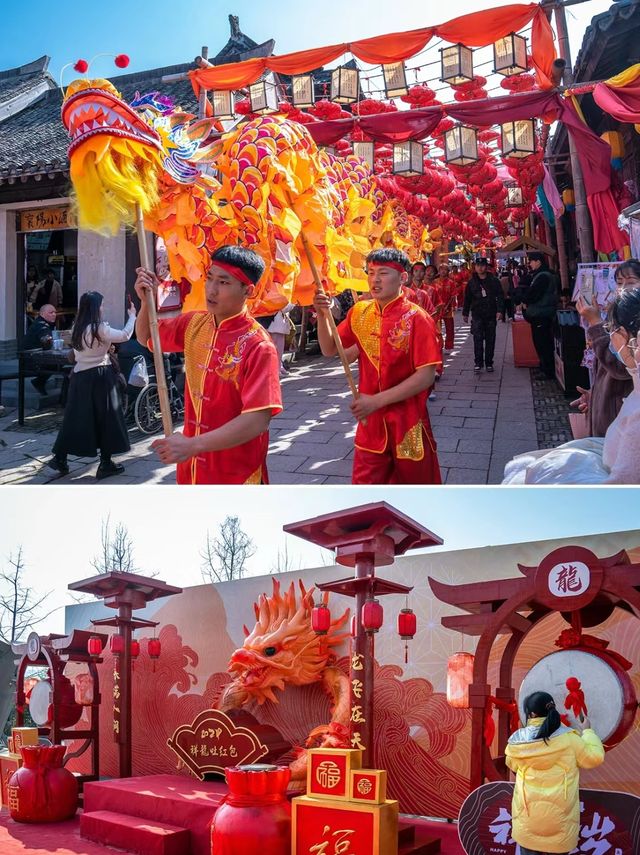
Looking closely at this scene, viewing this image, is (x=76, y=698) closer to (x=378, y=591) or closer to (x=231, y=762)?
(x=231, y=762)

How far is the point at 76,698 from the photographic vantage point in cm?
680

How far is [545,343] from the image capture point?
8648 millimetres

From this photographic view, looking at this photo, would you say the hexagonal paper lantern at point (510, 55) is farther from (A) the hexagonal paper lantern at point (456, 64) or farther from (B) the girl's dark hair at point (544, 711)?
(B) the girl's dark hair at point (544, 711)

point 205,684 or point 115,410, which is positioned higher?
point 115,410

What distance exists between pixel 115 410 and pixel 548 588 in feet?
11.7

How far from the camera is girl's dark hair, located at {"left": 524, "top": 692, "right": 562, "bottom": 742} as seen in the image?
3271 mm

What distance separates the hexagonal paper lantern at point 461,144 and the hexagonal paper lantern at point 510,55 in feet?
3.11

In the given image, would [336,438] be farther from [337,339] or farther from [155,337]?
[155,337]

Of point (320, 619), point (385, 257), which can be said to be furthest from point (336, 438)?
point (385, 257)

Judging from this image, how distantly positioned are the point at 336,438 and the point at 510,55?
2.86 meters

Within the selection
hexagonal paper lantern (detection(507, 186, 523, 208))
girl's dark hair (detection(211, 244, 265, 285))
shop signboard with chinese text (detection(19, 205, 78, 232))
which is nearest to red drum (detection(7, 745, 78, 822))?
girl's dark hair (detection(211, 244, 265, 285))

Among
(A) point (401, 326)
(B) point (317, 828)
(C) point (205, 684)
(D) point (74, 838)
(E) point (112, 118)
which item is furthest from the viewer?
(C) point (205, 684)

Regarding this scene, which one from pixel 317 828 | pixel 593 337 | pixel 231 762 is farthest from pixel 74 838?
pixel 593 337

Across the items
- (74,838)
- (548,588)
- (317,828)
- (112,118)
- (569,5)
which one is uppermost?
(569,5)
